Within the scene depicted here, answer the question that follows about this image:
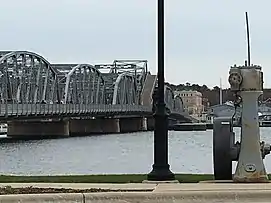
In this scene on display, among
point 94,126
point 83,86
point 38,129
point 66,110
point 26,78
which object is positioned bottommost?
point 94,126

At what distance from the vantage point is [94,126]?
142 metres

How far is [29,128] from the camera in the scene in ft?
400

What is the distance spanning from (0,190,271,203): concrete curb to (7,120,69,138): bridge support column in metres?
107

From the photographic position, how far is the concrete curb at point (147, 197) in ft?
39.3

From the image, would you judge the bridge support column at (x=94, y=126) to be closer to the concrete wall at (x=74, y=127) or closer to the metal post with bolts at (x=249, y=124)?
the concrete wall at (x=74, y=127)

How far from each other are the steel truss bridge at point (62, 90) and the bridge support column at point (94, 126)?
4.05 meters

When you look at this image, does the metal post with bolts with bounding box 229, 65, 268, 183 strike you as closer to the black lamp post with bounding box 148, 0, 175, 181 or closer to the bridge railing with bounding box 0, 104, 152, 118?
the black lamp post with bounding box 148, 0, 175, 181

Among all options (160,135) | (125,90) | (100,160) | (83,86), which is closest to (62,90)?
(83,86)

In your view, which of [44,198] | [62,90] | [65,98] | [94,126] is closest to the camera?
[44,198]

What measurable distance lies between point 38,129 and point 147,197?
365ft

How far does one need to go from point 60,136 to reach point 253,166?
344 feet

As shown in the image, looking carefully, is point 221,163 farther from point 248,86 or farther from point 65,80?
point 65,80

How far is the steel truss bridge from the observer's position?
9956 cm

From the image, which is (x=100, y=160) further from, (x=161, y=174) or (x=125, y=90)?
(x=125, y=90)
